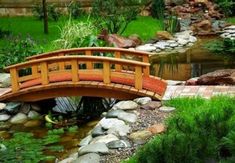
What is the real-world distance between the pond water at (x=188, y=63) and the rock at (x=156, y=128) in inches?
221

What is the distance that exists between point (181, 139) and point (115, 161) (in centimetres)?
261

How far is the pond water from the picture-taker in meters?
13.9

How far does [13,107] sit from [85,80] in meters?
1.62

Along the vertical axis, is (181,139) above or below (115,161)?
above

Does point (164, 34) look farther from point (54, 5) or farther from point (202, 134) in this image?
point (202, 134)

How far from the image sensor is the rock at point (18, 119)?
10.6m

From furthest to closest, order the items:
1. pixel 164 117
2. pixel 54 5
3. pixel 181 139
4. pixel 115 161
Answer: pixel 54 5 < pixel 164 117 < pixel 115 161 < pixel 181 139

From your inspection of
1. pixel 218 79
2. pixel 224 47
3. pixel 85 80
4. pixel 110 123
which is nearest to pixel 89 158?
pixel 110 123

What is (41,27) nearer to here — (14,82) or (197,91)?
(14,82)

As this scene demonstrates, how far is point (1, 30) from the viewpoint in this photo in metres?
17.8

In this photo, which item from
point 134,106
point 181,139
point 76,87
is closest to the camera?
point 181,139

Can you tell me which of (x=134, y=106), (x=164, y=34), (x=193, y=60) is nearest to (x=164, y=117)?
(x=134, y=106)

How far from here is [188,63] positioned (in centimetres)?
1520

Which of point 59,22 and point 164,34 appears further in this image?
point 59,22
